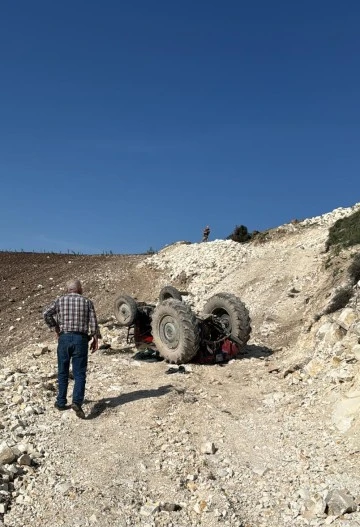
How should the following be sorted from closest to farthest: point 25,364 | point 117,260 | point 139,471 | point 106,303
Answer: point 139,471 → point 25,364 → point 106,303 → point 117,260

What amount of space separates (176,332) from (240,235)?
48.2 ft

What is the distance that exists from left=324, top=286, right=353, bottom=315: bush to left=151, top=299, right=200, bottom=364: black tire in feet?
9.84

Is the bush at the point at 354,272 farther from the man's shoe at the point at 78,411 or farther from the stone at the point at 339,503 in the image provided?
the stone at the point at 339,503

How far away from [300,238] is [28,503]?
1796cm

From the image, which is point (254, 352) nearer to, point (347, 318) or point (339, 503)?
point (347, 318)

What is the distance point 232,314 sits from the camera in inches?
445

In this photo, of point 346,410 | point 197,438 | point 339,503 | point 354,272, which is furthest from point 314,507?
point 354,272

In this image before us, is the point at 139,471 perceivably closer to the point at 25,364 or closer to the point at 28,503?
the point at 28,503

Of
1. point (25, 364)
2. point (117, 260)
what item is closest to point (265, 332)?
point (25, 364)

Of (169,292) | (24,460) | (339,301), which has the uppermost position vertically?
(169,292)

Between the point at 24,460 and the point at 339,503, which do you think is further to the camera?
the point at 24,460

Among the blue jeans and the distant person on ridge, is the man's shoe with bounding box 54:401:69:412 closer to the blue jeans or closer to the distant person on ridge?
the blue jeans

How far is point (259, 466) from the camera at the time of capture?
599 centimetres

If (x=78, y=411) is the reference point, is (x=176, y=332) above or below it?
above
